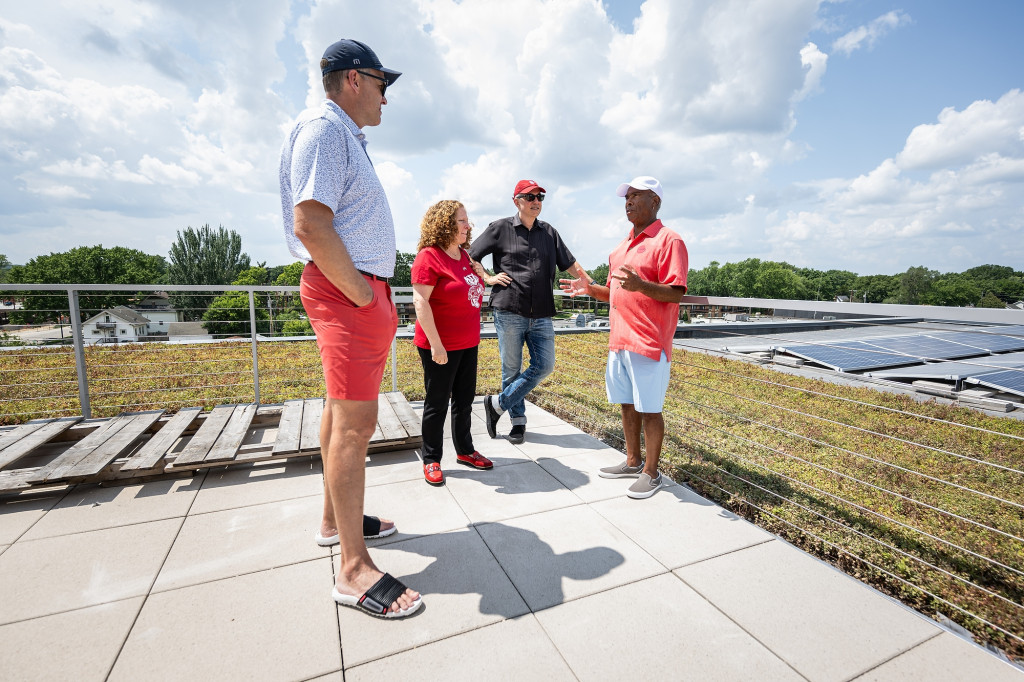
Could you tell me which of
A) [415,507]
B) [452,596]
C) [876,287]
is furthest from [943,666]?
[876,287]

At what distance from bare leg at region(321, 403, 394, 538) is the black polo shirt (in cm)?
170

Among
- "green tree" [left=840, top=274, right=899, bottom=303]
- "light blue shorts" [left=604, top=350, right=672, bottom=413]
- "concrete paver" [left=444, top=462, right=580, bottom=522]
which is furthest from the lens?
"green tree" [left=840, top=274, right=899, bottom=303]

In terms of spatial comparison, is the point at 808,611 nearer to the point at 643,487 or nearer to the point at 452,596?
the point at 643,487

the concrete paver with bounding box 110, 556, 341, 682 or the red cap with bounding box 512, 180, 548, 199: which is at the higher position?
the red cap with bounding box 512, 180, 548, 199

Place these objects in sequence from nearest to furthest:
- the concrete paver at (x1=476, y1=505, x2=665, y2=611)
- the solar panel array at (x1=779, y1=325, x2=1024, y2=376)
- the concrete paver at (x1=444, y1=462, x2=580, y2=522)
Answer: the concrete paver at (x1=476, y1=505, x2=665, y2=611), the concrete paver at (x1=444, y1=462, x2=580, y2=522), the solar panel array at (x1=779, y1=325, x2=1024, y2=376)

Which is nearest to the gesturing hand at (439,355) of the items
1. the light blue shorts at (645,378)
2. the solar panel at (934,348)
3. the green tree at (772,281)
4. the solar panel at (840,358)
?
the light blue shorts at (645,378)

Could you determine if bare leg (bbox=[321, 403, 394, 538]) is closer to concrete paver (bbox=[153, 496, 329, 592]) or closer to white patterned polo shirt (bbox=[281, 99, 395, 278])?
concrete paver (bbox=[153, 496, 329, 592])

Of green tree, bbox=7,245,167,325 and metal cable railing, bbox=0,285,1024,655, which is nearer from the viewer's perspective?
metal cable railing, bbox=0,285,1024,655

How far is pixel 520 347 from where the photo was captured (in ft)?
11.4

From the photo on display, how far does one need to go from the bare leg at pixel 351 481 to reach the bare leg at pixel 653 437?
5.08ft

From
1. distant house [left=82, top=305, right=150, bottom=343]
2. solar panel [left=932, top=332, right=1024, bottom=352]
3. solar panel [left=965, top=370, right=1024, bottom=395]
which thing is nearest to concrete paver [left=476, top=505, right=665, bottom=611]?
distant house [left=82, top=305, right=150, bottom=343]

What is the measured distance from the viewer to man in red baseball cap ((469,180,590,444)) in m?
3.24

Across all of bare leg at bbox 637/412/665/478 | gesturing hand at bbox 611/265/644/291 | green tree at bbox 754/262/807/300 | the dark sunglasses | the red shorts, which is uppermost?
green tree at bbox 754/262/807/300

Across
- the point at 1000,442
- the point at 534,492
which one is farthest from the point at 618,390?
the point at 1000,442
